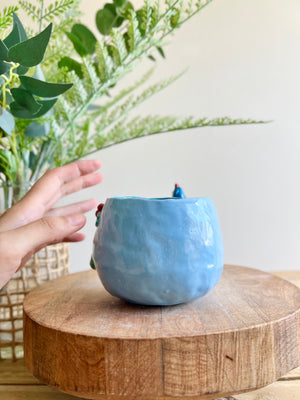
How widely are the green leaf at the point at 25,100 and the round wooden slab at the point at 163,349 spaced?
25 centimetres

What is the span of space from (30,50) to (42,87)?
49mm

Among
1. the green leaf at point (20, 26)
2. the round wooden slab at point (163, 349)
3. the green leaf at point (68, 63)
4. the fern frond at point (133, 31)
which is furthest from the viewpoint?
the green leaf at point (68, 63)

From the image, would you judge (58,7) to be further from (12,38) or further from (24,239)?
(24,239)

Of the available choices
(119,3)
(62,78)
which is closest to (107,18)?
(119,3)

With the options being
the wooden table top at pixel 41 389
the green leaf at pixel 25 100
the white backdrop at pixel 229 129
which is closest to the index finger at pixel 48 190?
the green leaf at pixel 25 100

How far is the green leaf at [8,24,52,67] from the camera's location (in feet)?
1.34

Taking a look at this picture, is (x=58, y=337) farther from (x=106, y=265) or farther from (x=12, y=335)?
(x=12, y=335)

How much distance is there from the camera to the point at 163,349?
34 centimetres

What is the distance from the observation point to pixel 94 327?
1.22 ft

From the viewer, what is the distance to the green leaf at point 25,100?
0.49 metres

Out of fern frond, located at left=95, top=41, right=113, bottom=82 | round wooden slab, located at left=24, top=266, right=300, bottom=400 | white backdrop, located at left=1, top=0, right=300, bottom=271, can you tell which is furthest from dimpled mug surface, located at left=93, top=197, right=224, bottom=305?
white backdrop, located at left=1, top=0, right=300, bottom=271

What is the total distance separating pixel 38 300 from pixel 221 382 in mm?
238

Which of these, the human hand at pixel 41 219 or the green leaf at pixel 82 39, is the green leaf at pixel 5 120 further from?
the green leaf at pixel 82 39

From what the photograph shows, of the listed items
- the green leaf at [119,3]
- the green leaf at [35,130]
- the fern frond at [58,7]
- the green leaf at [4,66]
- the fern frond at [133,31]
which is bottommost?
the green leaf at [35,130]
